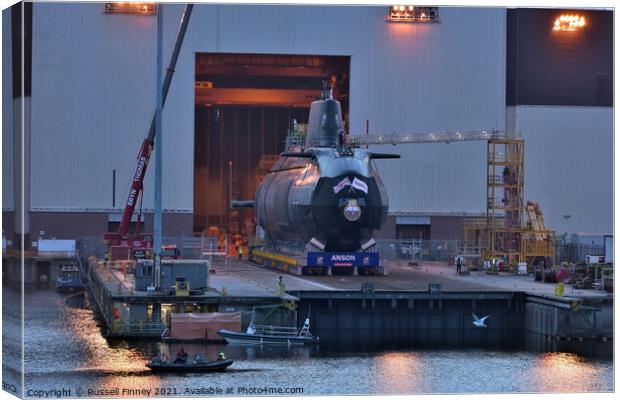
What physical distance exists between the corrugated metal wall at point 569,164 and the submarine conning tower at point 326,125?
77.3 feet

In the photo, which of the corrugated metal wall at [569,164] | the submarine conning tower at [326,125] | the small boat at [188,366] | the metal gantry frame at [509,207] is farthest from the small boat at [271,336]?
the corrugated metal wall at [569,164]

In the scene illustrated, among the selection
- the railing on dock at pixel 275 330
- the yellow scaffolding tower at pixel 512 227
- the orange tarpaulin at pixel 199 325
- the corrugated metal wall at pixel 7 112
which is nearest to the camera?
the corrugated metal wall at pixel 7 112

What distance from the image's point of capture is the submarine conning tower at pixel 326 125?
71812mm

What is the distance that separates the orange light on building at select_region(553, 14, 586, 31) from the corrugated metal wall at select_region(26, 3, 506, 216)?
4233 millimetres

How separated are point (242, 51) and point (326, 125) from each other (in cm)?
1876

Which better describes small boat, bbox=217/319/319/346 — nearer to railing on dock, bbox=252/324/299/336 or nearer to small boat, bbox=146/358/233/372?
railing on dock, bbox=252/324/299/336

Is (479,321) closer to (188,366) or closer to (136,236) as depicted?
(188,366)

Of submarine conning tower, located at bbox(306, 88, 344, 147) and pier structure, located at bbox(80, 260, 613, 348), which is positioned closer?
pier structure, located at bbox(80, 260, 613, 348)

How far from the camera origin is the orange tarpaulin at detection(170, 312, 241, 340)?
1994 inches

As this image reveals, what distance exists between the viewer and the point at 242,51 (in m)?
88.7

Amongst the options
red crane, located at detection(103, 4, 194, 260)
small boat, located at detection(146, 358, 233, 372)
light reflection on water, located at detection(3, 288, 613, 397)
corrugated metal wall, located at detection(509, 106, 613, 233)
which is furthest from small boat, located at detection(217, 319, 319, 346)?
corrugated metal wall, located at detection(509, 106, 613, 233)

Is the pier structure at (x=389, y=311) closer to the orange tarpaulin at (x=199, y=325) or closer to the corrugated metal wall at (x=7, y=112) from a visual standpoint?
the orange tarpaulin at (x=199, y=325)

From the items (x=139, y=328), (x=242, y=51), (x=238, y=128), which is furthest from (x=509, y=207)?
(x=139, y=328)

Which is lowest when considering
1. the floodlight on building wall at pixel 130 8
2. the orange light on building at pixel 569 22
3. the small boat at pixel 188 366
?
the small boat at pixel 188 366
